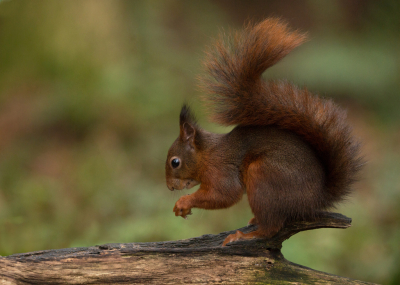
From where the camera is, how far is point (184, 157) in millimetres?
2244

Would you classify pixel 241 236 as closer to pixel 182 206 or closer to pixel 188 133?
pixel 182 206

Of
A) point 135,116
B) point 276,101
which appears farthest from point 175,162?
point 135,116

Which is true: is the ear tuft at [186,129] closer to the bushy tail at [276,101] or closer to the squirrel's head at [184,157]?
the squirrel's head at [184,157]

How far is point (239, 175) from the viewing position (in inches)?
82.7

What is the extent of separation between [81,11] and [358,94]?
12.4ft

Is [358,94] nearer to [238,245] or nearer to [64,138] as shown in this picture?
[64,138]

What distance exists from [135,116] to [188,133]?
7.95 ft

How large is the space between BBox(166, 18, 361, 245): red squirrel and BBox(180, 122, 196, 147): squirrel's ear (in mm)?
148

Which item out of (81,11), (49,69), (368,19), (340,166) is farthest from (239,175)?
(368,19)

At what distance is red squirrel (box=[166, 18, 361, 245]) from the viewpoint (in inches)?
75.5

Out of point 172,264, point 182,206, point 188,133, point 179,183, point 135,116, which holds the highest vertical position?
point 135,116

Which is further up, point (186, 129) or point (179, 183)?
point (186, 129)

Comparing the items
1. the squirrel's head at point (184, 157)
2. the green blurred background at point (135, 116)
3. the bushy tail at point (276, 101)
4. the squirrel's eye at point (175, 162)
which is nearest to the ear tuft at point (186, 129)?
the squirrel's head at point (184, 157)

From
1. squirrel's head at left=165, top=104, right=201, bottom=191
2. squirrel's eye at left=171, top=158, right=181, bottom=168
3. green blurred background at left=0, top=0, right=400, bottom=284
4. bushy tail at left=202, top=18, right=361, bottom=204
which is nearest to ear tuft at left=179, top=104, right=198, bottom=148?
squirrel's head at left=165, top=104, right=201, bottom=191
